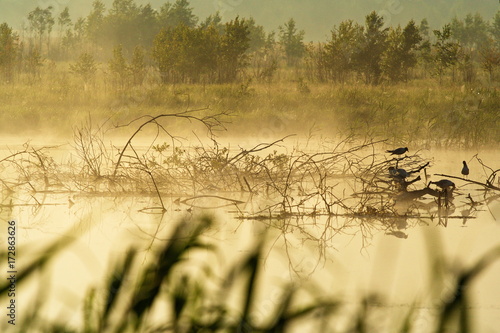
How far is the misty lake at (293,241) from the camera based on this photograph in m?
3.35

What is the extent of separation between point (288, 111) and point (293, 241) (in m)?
11.0

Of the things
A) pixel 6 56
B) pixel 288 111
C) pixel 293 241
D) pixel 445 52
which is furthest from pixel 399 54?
pixel 293 241

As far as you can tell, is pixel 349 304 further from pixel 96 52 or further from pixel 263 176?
pixel 96 52

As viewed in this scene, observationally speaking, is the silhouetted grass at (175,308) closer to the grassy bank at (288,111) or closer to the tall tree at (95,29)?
the grassy bank at (288,111)

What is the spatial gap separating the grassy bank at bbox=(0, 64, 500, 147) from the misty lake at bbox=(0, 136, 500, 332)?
533 cm

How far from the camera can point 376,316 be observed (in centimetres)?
315

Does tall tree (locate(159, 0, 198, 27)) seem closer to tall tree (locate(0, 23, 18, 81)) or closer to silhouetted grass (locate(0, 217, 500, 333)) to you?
tall tree (locate(0, 23, 18, 81))

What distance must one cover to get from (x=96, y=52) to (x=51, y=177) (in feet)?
178

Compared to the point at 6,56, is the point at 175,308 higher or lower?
higher

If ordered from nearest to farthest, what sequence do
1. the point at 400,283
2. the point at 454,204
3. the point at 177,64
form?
the point at 400,283 < the point at 454,204 < the point at 177,64

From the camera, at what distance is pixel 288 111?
52.0 ft

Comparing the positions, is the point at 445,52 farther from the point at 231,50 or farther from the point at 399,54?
the point at 231,50

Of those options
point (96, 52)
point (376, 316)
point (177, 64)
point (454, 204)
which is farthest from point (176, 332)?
point (96, 52)

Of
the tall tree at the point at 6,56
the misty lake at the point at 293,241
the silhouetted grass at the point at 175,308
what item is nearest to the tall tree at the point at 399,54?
the tall tree at the point at 6,56
